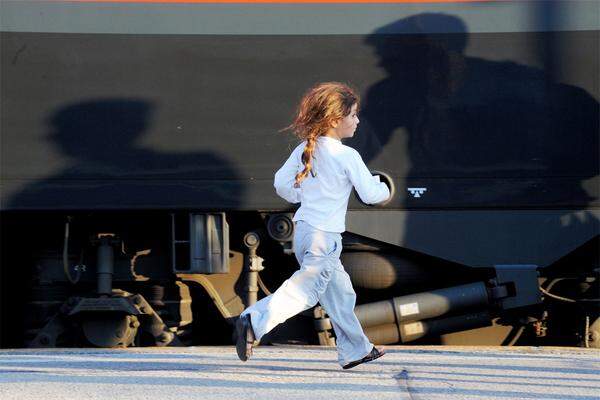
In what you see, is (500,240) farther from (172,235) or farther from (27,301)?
(27,301)

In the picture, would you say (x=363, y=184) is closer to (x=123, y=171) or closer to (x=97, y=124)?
(x=123, y=171)

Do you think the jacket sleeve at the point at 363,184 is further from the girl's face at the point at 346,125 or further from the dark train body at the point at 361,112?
the dark train body at the point at 361,112

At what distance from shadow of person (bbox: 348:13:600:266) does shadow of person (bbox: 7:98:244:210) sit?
0.91 metres

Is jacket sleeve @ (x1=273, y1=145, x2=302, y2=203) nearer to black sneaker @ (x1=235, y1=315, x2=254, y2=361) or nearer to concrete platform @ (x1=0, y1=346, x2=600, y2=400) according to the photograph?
black sneaker @ (x1=235, y1=315, x2=254, y2=361)

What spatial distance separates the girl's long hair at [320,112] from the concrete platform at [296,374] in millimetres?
919

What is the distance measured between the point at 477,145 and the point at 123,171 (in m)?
2.05

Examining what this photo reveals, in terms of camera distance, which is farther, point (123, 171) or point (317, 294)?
point (123, 171)

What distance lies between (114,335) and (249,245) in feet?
3.41

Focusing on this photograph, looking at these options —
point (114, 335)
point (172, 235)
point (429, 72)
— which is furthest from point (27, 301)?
point (429, 72)

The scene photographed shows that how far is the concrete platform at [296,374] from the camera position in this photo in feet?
13.7

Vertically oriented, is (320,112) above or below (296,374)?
Result: above

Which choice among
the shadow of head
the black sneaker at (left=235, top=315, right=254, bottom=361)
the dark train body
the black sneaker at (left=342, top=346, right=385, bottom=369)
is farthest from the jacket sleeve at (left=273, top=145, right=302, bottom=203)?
the shadow of head

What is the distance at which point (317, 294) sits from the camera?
178 inches

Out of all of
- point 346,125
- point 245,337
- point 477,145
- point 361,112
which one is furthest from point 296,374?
point 477,145
